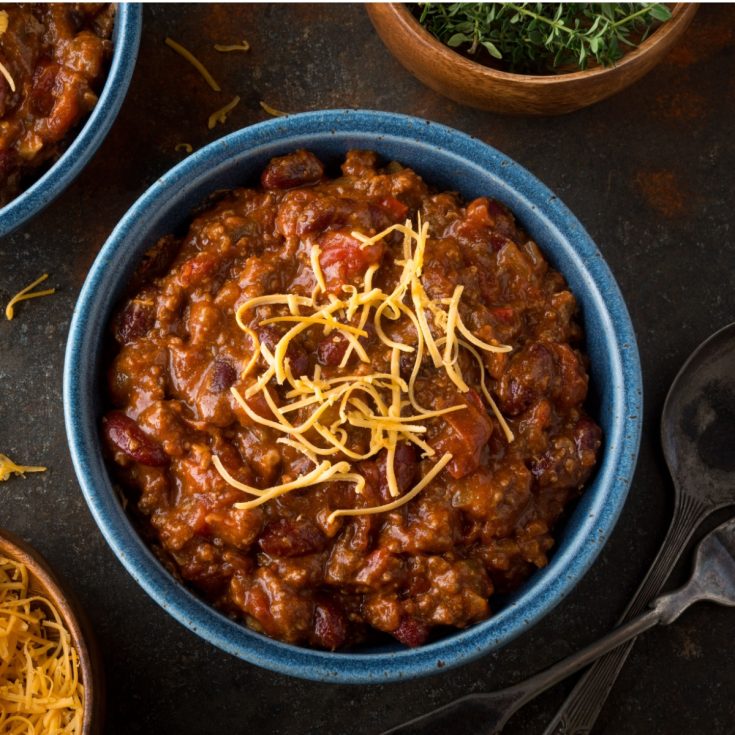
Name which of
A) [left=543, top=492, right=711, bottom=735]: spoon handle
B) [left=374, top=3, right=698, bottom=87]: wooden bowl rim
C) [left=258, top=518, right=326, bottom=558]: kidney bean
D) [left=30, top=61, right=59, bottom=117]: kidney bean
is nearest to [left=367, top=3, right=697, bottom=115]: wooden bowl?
[left=374, top=3, right=698, bottom=87]: wooden bowl rim

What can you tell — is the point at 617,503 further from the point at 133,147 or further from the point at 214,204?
the point at 133,147

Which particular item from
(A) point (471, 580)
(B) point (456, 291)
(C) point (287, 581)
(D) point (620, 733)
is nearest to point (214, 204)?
(B) point (456, 291)

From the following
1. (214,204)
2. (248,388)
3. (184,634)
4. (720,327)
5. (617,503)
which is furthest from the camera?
(720,327)

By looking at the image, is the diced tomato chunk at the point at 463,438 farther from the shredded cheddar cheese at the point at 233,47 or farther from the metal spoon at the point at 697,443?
the shredded cheddar cheese at the point at 233,47

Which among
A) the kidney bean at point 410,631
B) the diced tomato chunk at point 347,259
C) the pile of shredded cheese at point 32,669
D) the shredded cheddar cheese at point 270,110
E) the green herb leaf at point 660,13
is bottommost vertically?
the pile of shredded cheese at point 32,669

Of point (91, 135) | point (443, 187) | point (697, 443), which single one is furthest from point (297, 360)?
point (697, 443)

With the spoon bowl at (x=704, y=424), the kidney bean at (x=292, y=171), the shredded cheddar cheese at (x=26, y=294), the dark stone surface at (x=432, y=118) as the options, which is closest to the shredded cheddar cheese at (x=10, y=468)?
the dark stone surface at (x=432, y=118)
